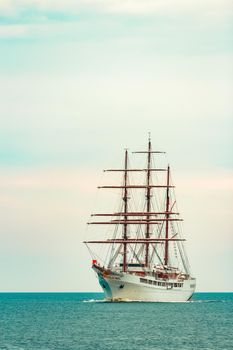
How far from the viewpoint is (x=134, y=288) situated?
173 metres

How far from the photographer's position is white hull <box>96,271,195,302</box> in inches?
6737

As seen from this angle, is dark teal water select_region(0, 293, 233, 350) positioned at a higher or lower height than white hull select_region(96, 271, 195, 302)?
lower

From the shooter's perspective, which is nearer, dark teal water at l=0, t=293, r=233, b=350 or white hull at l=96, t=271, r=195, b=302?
dark teal water at l=0, t=293, r=233, b=350

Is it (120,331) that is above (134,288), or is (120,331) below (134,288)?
below

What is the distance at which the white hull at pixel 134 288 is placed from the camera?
561 ft

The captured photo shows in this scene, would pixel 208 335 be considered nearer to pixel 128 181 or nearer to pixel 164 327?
pixel 164 327

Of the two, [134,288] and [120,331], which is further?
[134,288]

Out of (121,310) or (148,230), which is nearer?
(121,310)

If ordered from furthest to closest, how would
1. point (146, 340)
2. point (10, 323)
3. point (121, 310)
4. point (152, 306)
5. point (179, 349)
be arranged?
1. point (152, 306)
2. point (121, 310)
3. point (10, 323)
4. point (146, 340)
5. point (179, 349)

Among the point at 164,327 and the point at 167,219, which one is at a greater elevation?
the point at 167,219

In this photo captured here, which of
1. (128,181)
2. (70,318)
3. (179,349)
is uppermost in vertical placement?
(128,181)

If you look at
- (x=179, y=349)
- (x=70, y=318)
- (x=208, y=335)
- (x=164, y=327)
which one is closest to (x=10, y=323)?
(x=70, y=318)

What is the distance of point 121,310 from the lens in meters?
153

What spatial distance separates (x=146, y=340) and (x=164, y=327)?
1914 cm
